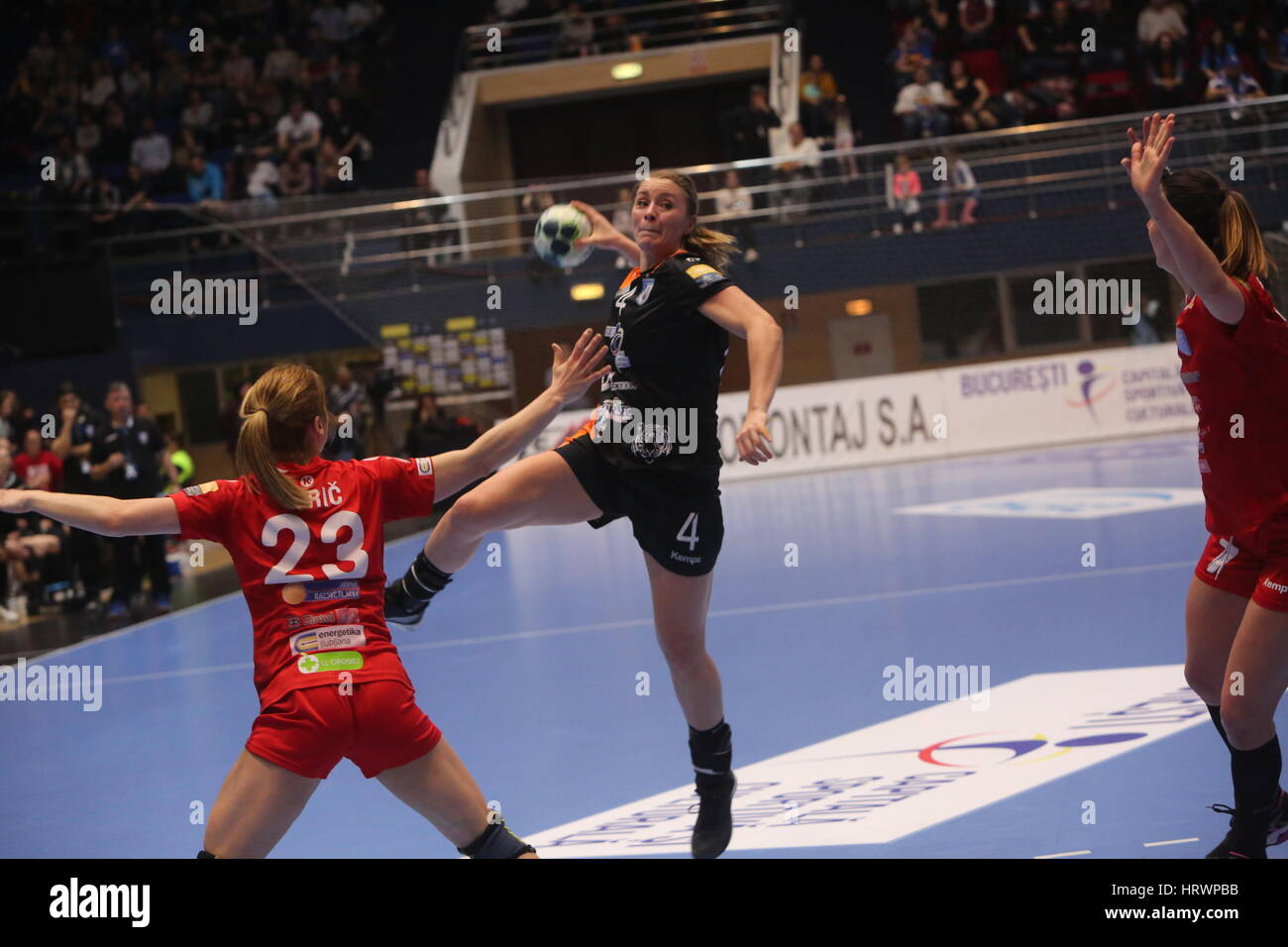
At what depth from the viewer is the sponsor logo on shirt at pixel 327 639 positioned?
3371 mm

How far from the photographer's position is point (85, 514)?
3.31 metres

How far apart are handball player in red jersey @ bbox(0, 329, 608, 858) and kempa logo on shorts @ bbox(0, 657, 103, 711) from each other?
556 cm

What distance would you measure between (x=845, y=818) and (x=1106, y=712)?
170 centimetres

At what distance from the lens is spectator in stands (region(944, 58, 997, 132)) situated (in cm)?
2008

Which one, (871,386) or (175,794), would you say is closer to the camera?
(175,794)

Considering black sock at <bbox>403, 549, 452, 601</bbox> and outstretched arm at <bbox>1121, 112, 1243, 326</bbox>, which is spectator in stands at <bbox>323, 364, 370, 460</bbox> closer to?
black sock at <bbox>403, 549, 452, 601</bbox>

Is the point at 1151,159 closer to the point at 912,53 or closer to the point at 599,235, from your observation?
the point at 599,235

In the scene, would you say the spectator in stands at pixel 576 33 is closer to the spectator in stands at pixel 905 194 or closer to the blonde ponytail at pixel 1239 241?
the spectator in stands at pixel 905 194

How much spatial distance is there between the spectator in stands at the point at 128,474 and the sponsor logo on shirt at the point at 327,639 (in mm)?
9021

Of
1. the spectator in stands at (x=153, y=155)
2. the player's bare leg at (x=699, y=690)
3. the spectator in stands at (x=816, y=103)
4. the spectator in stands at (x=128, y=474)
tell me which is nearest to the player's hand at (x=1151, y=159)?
the player's bare leg at (x=699, y=690)

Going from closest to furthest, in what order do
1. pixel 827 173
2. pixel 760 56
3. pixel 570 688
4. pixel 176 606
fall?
pixel 570 688 < pixel 176 606 < pixel 827 173 < pixel 760 56
